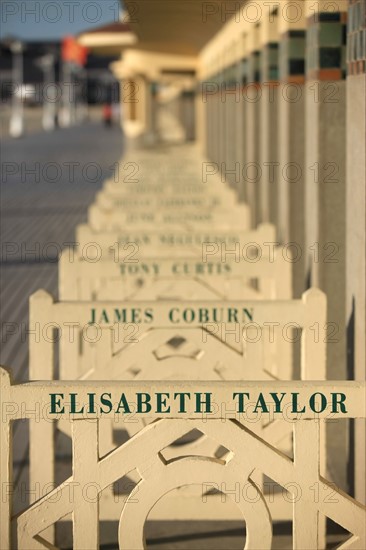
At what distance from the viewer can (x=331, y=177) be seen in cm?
696

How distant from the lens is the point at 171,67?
28.7 metres

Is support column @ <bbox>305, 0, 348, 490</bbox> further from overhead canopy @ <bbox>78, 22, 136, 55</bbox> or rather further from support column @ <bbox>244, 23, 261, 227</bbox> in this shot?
overhead canopy @ <bbox>78, 22, 136, 55</bbox>

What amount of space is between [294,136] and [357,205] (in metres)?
2.62

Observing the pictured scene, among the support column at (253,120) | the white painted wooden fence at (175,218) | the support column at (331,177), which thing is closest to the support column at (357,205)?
the support column at (331,177)

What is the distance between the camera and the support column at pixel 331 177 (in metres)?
6.82

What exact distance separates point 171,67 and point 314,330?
2388 centimetres

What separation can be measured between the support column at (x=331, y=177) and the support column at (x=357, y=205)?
71cm

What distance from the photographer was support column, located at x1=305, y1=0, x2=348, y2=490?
6824 millimetres

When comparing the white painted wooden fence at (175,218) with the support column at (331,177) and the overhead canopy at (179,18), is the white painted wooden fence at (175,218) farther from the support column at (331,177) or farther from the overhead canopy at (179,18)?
the support column at (331,177)

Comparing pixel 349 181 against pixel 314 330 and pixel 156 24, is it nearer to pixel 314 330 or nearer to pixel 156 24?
pixel 314 330

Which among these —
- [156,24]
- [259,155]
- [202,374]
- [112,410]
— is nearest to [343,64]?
[202,374]

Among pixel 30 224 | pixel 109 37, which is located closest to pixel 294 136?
pixel 30 224

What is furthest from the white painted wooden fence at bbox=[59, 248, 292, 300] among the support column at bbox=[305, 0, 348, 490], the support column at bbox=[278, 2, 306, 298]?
the support column at bbox=[278, 2, 306, 298]

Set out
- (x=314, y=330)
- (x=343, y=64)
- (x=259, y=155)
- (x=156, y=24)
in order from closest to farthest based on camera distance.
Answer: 1. (x=314, y=330)
2. (x=343, y=64)
3. (x=259, y=155)
4. (x=156, y=24)
